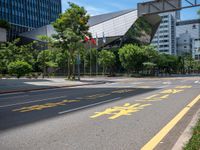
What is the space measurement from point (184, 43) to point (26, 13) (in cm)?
10452

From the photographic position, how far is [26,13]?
121 meters

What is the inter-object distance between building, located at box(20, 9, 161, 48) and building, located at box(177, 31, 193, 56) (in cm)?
9007

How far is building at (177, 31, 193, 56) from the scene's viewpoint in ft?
593

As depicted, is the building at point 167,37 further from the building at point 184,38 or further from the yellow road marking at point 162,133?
the yellow road marking at point 162,133

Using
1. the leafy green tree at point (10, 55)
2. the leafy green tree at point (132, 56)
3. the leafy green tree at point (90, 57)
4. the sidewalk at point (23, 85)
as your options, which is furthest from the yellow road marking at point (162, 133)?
the leafy green tree at point (90, 57)

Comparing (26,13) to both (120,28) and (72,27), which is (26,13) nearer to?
(120,28)

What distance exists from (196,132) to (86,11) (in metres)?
42.1

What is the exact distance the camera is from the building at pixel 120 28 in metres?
86.5

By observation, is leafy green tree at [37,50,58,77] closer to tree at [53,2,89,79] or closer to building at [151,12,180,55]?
tree at [53,2,89,79]

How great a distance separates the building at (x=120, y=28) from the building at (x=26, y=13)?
34483mm

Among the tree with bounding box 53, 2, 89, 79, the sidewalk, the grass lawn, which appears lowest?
the sidewalk

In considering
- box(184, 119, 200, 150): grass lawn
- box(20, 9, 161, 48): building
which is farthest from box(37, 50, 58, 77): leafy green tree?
box(184, 119, 200, 150): grass lawn

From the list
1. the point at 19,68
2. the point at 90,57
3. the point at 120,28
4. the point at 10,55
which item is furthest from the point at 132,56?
the point at 19,68

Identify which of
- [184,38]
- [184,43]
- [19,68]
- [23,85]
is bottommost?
[23,85]
